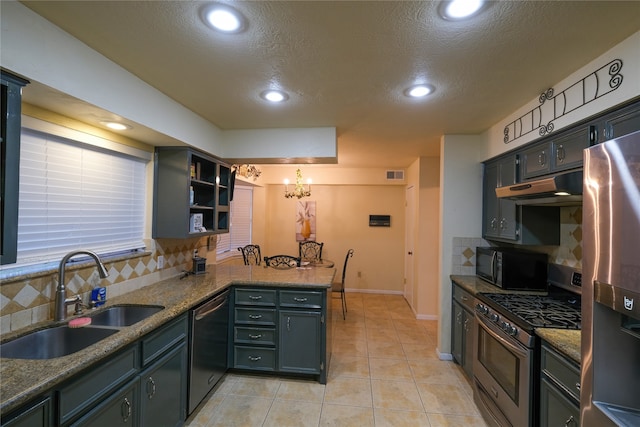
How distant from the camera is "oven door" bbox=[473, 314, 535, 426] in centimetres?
165

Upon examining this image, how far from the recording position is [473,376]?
7.79 feet

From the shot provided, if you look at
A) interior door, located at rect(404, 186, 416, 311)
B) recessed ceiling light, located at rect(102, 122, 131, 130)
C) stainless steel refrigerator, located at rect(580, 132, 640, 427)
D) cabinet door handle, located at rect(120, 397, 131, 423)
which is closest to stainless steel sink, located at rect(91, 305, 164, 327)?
cabinet door handle, located at rect(120, 397, 131, 423)

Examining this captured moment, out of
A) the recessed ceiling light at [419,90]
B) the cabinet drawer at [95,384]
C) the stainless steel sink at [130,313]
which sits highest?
the recessed ceiling light at [419,90]

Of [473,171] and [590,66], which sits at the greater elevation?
[590,66]

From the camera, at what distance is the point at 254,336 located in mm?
2664

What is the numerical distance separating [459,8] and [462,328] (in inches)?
105

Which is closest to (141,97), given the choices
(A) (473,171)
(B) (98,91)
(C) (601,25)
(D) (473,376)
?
(B) (98,91)

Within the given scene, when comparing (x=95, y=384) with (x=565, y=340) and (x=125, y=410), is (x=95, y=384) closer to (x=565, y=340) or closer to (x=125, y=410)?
(x=125, y=410)

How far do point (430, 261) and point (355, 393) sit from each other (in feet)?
7.54

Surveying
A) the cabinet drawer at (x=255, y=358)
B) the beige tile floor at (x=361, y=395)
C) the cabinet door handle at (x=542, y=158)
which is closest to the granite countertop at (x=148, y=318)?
the cabinet drawer at (x=255, y=358)

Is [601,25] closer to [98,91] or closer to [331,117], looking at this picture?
[331,117]

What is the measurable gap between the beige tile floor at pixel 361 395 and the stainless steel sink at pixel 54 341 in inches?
40.5

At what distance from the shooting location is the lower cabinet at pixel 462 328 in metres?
2.55

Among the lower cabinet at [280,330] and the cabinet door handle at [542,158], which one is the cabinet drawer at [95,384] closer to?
the lower cabinet at [280,330]
